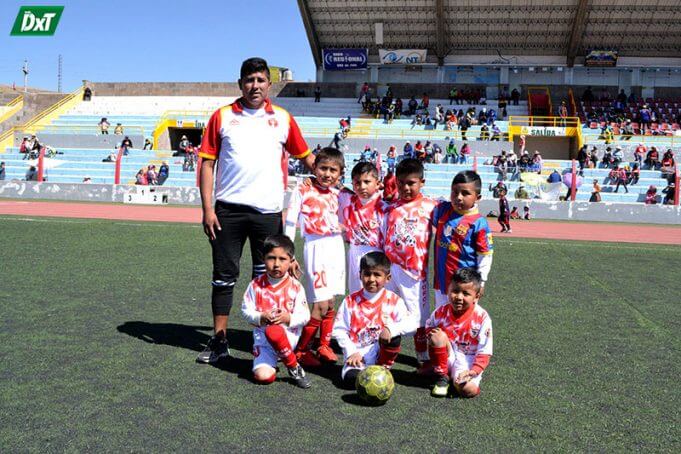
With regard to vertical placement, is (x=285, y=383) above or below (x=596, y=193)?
below

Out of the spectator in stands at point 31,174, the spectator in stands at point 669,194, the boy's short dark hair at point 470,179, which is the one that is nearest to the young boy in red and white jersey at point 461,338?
the boy's short dark hair at point 470,179

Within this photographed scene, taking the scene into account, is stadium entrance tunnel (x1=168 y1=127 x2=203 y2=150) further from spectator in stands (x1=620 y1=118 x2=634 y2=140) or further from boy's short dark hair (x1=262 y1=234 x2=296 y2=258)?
boy's short dark hair (x1=262 y1=234 x2=296 y2=258)

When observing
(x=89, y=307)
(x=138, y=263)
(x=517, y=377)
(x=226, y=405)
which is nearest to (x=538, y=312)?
(x=517, y=377)

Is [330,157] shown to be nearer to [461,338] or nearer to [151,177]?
[461,338]

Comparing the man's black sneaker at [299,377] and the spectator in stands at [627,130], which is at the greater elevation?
the spectator in stands at [627,130]

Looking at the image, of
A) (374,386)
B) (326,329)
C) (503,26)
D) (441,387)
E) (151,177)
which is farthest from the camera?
(503,26)

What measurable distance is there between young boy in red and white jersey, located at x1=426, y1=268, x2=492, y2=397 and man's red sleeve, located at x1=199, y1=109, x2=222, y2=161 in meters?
1.88

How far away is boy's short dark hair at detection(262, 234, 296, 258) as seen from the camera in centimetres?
413

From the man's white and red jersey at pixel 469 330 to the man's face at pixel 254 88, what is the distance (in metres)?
1.93

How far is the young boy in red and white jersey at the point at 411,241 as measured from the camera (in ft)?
14.6

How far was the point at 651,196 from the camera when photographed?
2222 centimetres

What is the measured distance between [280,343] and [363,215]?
1.23 meters

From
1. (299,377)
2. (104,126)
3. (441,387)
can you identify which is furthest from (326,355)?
(104,126)

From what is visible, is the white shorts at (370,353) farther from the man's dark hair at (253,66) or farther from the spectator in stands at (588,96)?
the spectator in stands at (588,96)
